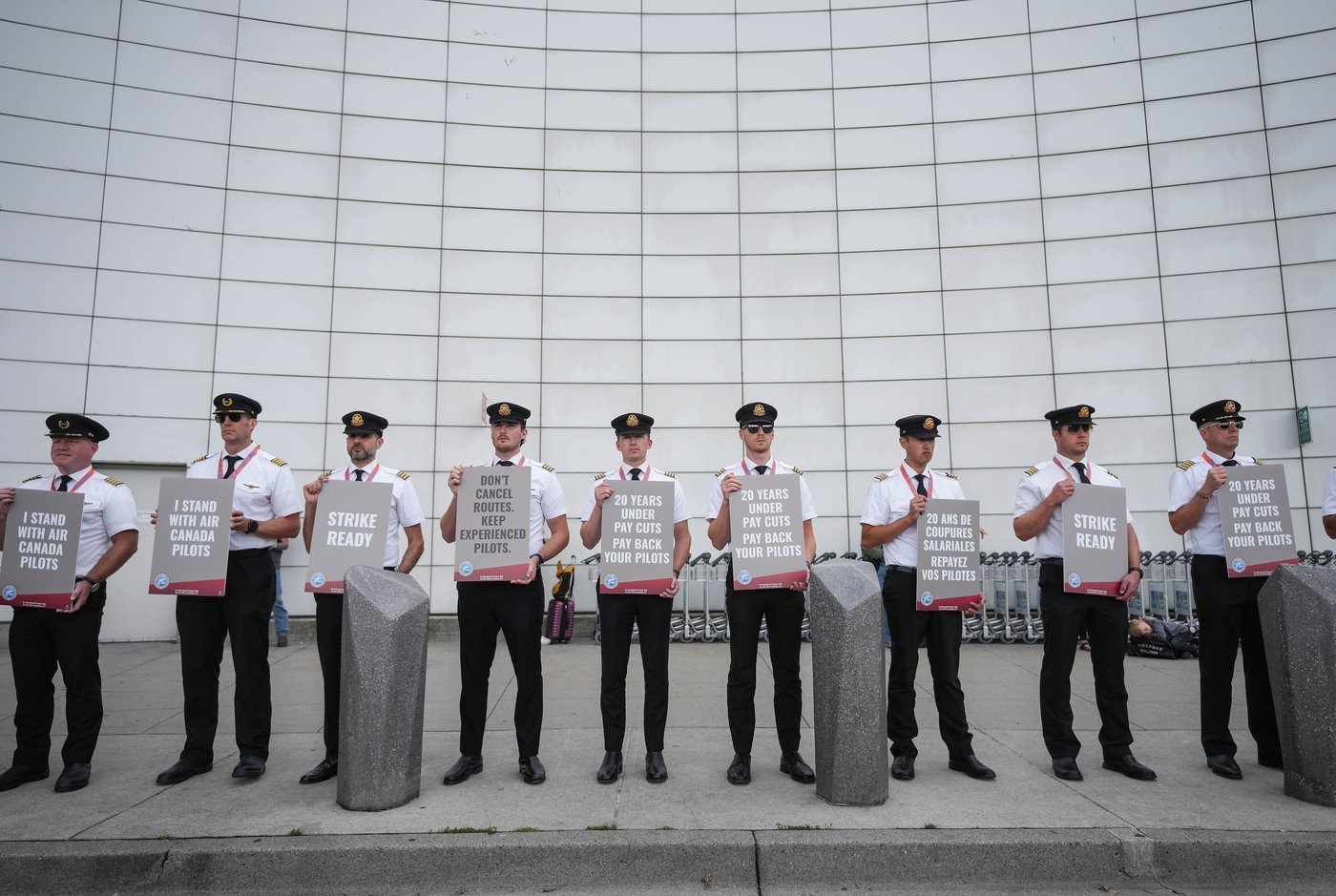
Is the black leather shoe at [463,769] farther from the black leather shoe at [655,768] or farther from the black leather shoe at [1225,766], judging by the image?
the black leather shoe at [1225,766]

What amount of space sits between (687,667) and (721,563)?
275 cm

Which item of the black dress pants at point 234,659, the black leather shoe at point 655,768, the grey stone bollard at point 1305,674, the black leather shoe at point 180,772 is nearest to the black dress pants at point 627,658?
the black leather shoe at point 655,768

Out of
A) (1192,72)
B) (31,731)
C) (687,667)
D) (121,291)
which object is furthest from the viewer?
(1192,72)

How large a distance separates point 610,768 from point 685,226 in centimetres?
928

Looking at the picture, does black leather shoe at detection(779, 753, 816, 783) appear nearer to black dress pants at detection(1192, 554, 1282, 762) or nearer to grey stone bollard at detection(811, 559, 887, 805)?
grey stone bollard at detection(811, 559, 887, 805)

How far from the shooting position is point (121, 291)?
34.9ft

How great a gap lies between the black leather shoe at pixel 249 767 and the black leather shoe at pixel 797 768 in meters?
3.27

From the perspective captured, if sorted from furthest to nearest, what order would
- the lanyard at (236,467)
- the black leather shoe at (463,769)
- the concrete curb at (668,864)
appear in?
1. the lanyard at (236,467)
2. the black leather shoe at (463,769)
3. the concrete curb at (668,864)

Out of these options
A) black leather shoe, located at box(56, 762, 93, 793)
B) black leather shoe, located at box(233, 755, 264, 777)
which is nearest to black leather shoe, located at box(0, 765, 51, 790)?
black leather shoe, located at box(56, 762, 93, 793)

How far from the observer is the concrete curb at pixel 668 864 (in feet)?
11.5

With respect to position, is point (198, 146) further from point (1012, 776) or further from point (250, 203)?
point (1012, 776)

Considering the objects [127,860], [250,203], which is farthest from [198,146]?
[127,860]

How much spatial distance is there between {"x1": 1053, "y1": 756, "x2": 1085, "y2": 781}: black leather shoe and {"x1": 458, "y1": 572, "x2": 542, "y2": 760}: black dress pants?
10.6 ft

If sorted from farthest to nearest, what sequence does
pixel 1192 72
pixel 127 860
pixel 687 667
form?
pixel 1192 72 < pixel 687 667 < pixel 127 860
